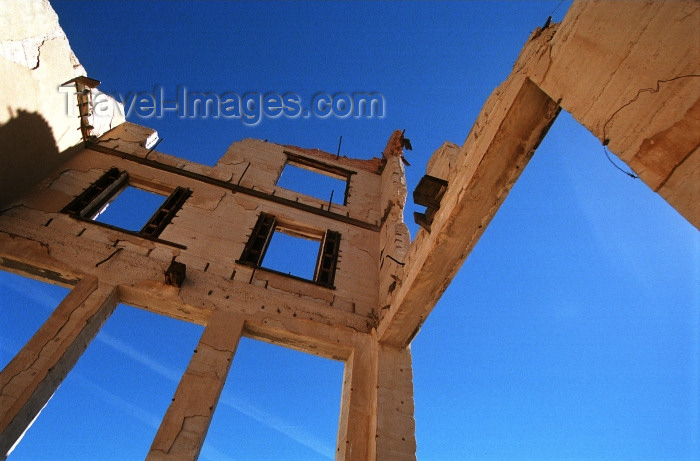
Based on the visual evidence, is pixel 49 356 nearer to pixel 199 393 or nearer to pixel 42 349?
pixel 42 349

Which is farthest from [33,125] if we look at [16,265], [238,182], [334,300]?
[334,300]

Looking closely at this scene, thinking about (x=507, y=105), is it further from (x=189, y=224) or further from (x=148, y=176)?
(x=148, y=176)

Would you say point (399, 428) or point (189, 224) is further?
point (189, 224)

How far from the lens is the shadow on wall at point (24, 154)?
6.27 m

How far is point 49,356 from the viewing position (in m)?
4.40

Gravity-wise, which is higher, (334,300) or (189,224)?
(189,224)

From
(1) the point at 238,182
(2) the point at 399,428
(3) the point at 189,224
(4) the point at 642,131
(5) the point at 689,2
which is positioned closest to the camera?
(5) the point at 689,2

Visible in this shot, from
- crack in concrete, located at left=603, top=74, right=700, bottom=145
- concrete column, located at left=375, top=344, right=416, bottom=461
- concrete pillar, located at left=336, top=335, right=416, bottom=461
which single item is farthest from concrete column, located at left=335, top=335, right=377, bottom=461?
crack in concrete, located at left=603, top=74, right=700, bottom=145

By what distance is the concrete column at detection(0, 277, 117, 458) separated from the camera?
3959 mm

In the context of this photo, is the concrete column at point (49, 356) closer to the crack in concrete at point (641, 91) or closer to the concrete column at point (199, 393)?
the concrete column at point (199, 393)

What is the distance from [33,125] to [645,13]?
8579 mm

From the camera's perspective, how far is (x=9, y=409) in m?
3.93

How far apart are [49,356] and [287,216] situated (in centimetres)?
461

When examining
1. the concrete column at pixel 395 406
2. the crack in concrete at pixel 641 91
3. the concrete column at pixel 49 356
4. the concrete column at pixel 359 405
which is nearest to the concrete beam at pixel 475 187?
Result: the concrete column at pixel 395 406
